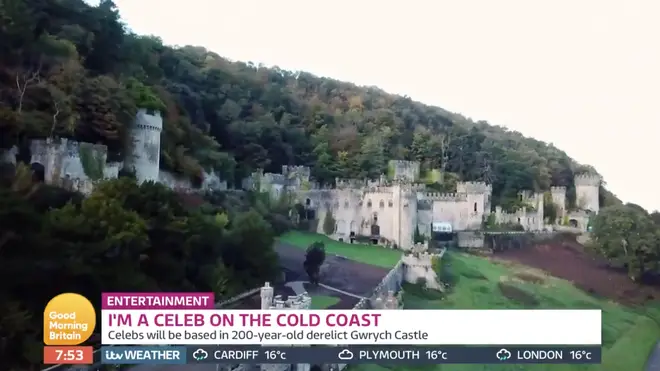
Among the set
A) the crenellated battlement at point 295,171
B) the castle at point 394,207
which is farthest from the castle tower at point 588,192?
the crenellated battlement at point 295,171

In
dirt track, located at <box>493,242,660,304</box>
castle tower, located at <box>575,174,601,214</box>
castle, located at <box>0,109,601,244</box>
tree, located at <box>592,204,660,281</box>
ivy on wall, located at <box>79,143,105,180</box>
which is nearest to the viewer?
castle, located at <box>0,109,601,244</box>

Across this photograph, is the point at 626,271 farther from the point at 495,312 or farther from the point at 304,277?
the point at 495,312

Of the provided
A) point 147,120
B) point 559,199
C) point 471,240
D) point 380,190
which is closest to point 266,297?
point 147,120

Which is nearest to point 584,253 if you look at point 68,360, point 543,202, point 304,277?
point 543,202

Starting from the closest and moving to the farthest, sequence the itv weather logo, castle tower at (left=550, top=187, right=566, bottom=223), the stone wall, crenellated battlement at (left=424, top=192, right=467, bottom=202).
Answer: the itv weather logo
the stone wall
crenellated battlement at (left=424, top=192, right=467, bottom=202)
castle tower at (left=550, top=187, right=566, bottom=223)

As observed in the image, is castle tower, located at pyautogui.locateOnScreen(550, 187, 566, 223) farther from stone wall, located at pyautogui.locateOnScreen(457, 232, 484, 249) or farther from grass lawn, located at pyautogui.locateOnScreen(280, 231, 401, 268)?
grass lawn, located at pyautogui.locateOnScreen(280, 231, 401, 268)

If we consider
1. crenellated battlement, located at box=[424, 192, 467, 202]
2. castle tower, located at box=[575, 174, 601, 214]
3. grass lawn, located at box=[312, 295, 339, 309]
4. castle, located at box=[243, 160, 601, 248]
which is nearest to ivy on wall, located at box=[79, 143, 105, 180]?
grass lawn, located at box=[312, 295, 339, 309]

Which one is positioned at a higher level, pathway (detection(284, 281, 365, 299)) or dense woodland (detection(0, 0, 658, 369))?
dense woodland (detection(0, 0, 658, 369))
